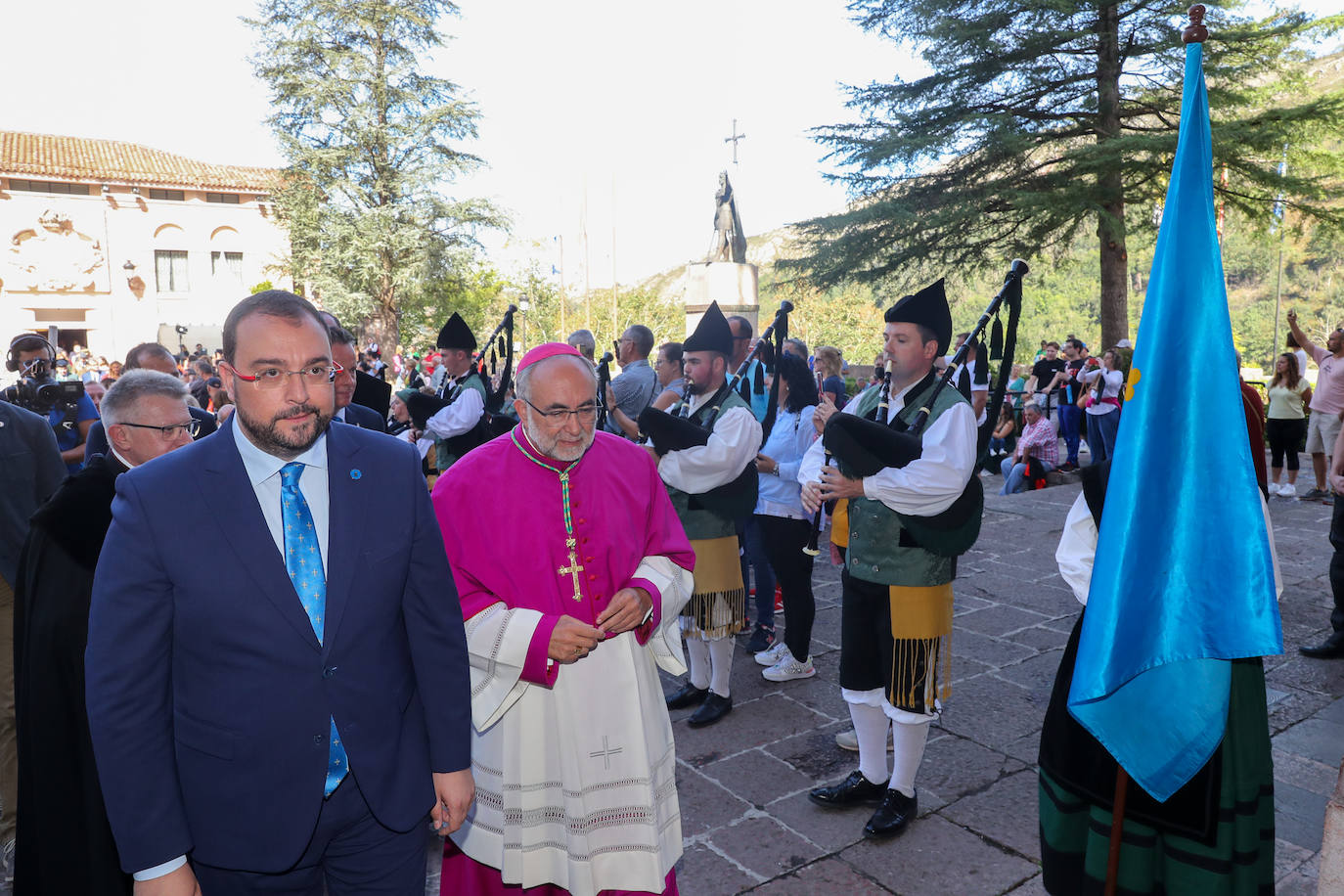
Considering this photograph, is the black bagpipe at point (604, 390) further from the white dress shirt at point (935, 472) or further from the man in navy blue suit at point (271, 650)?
the man in navy blue suit at point (271, 650)

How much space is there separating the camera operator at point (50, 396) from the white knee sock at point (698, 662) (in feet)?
11.6

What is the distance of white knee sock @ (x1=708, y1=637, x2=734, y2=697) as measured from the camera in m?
4.41

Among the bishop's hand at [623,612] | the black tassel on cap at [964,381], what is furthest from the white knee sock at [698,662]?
the bishop's hand at [623,612]

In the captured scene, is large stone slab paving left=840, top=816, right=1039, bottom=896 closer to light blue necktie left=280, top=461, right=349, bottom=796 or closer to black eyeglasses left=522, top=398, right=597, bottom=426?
black eyeglasses left=522, top=398, right=597, bottom=426

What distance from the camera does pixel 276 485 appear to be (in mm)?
1895

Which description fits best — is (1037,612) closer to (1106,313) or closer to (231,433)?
(231,433)

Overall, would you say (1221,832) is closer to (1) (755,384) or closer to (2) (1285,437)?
(1) (755,384)

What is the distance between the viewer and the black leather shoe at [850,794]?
3.47 meters

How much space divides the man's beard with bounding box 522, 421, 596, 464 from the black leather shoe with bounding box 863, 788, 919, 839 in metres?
1.88

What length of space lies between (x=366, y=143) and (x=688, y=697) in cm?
2936

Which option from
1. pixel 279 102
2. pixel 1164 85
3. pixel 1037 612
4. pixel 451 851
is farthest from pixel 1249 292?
pixel 451 851

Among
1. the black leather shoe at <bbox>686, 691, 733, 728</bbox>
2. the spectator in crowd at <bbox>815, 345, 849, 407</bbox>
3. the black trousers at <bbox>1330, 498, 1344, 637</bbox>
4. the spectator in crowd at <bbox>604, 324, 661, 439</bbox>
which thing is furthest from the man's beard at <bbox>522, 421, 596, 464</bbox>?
the black trousers at <bbox>1330, 498, 1344, 637</bbox>

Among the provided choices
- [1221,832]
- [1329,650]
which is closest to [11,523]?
[1221,832]

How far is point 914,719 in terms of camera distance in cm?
328
